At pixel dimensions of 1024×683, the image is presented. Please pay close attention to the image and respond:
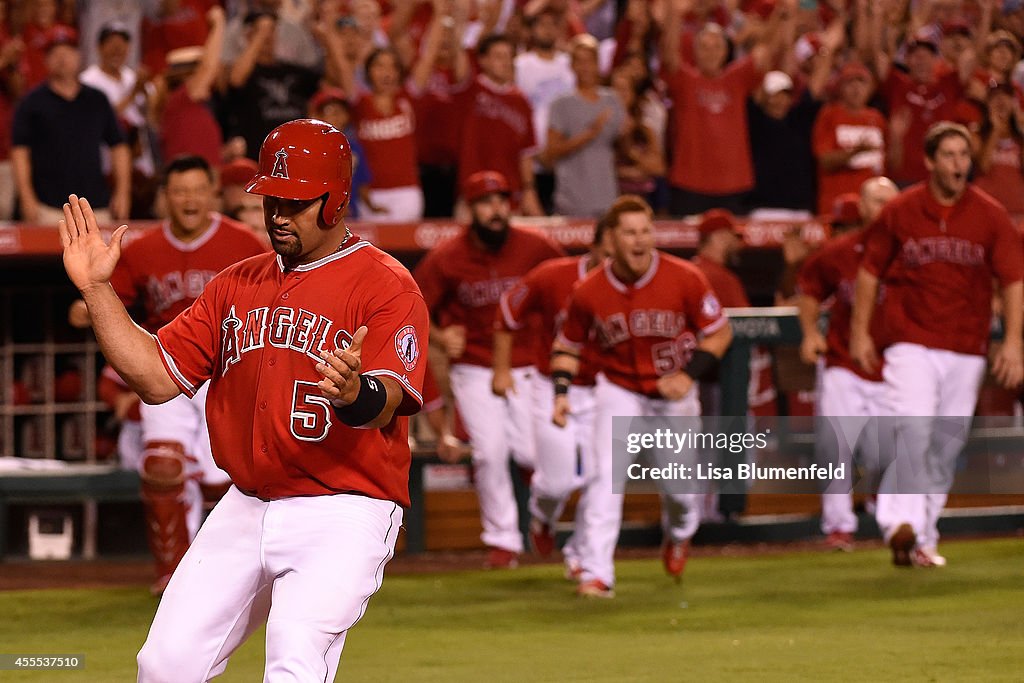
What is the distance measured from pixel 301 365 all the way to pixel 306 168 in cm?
51

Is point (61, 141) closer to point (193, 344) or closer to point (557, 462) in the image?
point (557, 462)

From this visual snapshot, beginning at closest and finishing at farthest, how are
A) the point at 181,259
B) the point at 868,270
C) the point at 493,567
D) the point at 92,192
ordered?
the point at 181,259
the point at 868,270
the point at 493,567
the point at 92,192

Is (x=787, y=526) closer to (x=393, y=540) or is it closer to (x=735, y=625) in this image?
(x=735, y=625)

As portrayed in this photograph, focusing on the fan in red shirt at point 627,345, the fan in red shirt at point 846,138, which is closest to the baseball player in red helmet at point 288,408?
the fan in red shirt at point 627,345

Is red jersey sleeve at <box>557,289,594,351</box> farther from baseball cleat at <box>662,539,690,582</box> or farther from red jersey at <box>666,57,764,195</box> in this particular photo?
red jersey at <box>666,57,764,195</box>

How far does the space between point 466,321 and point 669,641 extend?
3.61m

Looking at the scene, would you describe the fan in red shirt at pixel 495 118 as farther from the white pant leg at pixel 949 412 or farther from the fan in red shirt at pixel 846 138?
the white pant leg at pixel 949 412

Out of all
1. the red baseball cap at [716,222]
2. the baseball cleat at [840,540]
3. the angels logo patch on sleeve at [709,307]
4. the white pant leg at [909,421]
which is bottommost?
the baseball cleat at [840,540]

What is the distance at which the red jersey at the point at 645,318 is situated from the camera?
8.60 meters

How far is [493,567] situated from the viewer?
10.2 meters

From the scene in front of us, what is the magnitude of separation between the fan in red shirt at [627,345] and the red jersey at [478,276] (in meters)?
1.51

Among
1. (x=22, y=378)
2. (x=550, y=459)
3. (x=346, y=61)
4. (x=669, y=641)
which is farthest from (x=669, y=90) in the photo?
(x=669, y=641)

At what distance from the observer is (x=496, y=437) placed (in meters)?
10.2

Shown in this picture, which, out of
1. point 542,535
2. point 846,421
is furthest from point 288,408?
Answer: point 846,421
